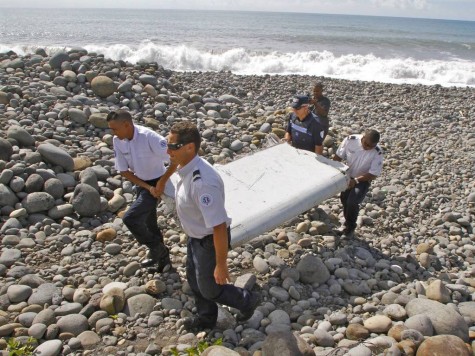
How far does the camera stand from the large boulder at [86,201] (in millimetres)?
5504

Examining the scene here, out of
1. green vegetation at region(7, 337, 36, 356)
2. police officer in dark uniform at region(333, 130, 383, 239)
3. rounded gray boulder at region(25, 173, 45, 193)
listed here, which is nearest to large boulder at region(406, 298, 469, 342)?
police officer in dark uniform at region(333, 130, 383, 239)

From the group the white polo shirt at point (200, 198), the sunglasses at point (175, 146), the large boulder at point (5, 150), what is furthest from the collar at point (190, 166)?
the large boulder at point (5, 150)

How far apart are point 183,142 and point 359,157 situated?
2845 mm

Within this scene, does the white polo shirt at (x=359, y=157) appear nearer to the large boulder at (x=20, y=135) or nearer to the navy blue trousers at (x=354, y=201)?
the navy blue trousers at (x=354, y=201)

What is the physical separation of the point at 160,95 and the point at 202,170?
22.8 ft

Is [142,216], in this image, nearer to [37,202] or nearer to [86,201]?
[86,201]

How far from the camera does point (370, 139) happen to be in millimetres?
4930

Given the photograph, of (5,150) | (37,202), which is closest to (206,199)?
(37,202)

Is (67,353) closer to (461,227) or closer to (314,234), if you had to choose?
(314,234)

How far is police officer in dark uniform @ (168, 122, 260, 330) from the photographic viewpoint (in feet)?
9.87

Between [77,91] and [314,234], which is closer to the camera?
[314,234]

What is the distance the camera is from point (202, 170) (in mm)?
3057

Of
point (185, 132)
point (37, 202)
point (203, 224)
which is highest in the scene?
point (185, 132)

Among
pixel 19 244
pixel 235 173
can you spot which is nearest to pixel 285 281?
pixel 235 173
